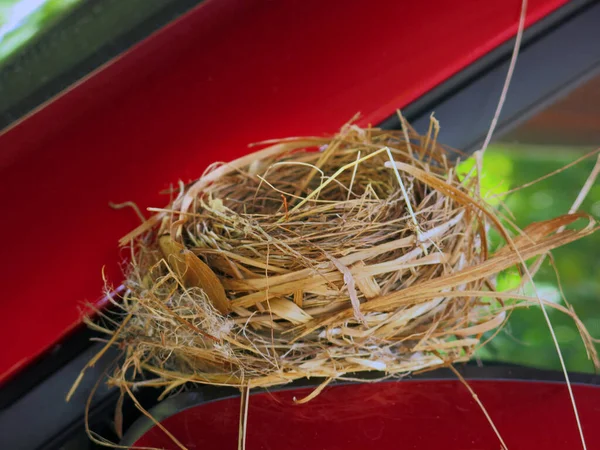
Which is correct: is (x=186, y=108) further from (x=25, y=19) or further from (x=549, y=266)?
(x=549, y=266)

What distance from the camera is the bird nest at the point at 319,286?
16.3 inches

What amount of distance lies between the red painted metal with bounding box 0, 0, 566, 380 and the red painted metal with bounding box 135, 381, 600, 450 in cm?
17

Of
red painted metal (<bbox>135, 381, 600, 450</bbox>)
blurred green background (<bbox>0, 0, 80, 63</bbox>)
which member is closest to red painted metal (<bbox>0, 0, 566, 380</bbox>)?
blurred green background (<bbox>0, 0, 80, 63</bbox>)

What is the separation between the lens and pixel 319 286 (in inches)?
16.3

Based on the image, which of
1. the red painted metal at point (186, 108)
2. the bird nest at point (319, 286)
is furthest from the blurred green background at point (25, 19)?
the bird nest at point (319, 286)

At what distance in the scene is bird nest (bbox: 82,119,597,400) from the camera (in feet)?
1.35

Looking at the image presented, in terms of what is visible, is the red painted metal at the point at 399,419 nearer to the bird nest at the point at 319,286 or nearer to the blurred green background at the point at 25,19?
the bird nest at the point at 319,286

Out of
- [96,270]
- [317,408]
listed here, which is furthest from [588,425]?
[96,270]

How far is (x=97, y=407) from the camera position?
0.50 m

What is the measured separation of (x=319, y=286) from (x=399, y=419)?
12 cm

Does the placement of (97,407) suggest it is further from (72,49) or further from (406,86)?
(406,86)

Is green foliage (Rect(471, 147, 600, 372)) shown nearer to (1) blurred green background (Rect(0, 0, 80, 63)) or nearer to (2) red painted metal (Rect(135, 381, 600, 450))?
(2) red painted metal (Rect(135, 381, 600, 450))

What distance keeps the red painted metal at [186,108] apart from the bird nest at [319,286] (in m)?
0.07

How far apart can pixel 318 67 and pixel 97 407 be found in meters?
0.38
